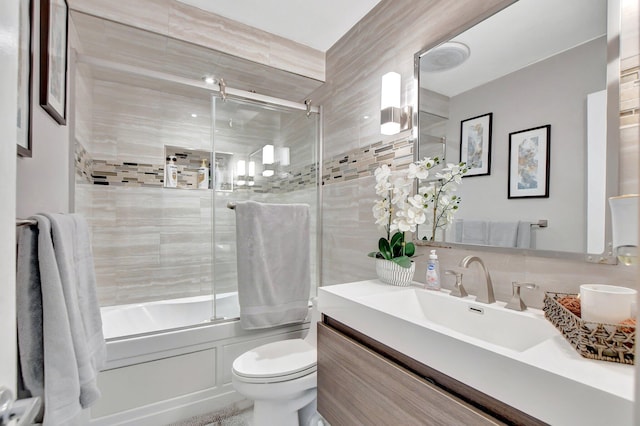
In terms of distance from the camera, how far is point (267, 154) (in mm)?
2113

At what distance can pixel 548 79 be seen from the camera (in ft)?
3.43

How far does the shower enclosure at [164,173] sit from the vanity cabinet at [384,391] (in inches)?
35.5

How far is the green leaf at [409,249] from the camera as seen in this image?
141 centimetres

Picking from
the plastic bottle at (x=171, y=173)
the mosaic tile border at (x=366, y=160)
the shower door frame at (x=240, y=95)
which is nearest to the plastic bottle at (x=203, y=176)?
the plastic bottle at (x=171, y=173)

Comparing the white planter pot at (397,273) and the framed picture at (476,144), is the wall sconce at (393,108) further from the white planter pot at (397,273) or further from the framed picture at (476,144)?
the white planter pot at (397,273)

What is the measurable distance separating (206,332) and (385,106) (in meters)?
1.70

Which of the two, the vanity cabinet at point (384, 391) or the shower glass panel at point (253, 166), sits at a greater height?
the shower glass panel at point (253, 166)

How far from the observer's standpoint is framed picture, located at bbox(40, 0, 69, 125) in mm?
1044

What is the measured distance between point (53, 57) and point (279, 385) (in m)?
1.68

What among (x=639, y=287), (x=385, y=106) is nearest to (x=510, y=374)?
(x=639, y=287)

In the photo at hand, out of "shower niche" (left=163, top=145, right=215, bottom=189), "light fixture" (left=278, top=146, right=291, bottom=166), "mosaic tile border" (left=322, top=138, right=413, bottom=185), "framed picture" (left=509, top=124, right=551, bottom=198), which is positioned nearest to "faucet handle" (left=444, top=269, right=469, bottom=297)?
"framed picture" (left=509, top=124, right=551, bottom=198)

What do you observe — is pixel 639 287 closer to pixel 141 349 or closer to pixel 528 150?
pixel 528 150

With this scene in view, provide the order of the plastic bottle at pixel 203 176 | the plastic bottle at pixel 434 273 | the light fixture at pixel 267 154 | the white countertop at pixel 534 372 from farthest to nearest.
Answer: the plastic bottle at pixel 203 176 → the light fixture at pixel 267 154 → the plastic bottle at pixel 434 273 → the white countertop at pixel 534 372

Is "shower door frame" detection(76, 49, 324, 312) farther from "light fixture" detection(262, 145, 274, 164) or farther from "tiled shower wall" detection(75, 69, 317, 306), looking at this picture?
"light fixture" detection(262, 145, 274, 164)
